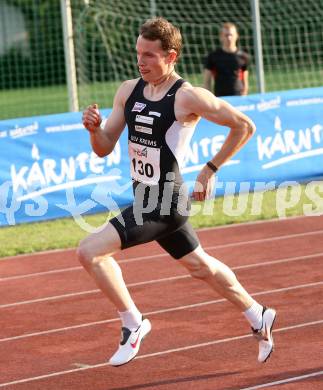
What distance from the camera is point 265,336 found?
6367mm

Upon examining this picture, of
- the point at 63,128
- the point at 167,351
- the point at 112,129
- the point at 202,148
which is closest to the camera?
the point at 112,129

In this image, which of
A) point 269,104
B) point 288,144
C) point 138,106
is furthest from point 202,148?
point 138,106

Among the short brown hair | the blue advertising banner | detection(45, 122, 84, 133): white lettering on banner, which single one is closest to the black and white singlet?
the short brown hair

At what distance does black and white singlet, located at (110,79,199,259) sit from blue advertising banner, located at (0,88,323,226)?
5.50 metres

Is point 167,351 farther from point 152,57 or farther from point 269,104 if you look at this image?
point 269,104

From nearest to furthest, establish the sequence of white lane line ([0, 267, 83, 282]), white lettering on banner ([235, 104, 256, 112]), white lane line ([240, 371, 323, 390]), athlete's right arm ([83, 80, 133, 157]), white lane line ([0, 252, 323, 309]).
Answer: white lane line ([240, 371, 323, 390]) < athlete's right arm ([83, 80, 133, 157]) < white lane line ([0, 252, 323, 309]) < white lane line ([0, 267, 83, 282]) < white lettering on banner ([235, 104, 256, 112])

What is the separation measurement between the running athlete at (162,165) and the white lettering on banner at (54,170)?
5458 mm

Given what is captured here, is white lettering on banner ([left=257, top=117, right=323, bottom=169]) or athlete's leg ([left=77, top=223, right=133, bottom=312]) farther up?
athlete's leg ([left=77, top=223, right=133, bottom=312])

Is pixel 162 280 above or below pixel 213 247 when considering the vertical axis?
above

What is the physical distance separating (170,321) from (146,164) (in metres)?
1.79

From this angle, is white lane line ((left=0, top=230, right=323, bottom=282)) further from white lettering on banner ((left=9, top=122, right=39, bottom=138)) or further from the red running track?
white lettering on banner ((left=9, top=122, right=39, bottom=138))

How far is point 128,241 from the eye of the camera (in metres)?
6.04

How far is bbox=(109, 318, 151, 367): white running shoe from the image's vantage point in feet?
20.2

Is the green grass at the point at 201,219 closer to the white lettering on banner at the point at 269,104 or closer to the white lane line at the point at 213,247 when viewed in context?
the white lane line at the point at 213,247
